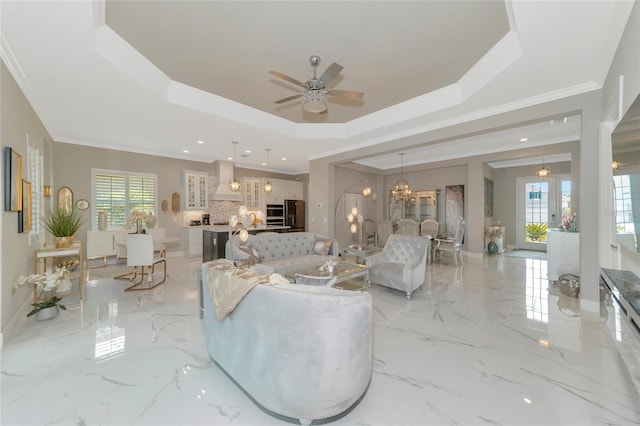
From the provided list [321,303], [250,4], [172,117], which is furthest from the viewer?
[172,117]

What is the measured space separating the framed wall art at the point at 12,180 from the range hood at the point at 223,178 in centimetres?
493

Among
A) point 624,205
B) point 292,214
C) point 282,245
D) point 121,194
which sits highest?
point 121,194

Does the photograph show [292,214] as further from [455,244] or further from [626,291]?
[626,291]

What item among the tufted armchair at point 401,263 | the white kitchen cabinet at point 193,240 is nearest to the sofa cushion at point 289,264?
the tufted armchair at point 401,263

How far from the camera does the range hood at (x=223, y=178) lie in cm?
785

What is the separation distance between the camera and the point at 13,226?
9.59 ft

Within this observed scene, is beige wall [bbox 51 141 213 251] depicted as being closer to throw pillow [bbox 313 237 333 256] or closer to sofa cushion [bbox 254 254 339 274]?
sofa cushion [bbox 254 254 339 274]

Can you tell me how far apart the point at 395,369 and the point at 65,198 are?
7.57 m

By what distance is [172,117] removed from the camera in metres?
4.36

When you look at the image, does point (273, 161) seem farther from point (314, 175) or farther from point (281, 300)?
point (281, 300)

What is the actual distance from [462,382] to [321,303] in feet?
4.78

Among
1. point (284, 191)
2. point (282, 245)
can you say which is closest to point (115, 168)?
point (284, 191)

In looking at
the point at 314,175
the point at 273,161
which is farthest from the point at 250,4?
the point at 273,161

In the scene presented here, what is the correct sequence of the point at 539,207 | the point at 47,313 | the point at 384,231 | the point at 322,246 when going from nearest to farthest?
the point at 47,313
the point at 322,246
the point at 384,231
the point at 539,207
